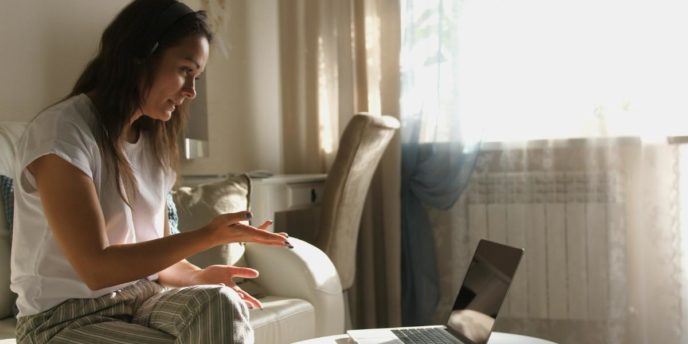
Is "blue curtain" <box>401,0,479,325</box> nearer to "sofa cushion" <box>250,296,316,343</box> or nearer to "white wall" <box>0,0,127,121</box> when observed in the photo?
"sofa cushion" <box>250,296,316,343</box>

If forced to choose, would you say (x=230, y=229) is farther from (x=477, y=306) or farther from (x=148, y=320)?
(x=477, y=306)

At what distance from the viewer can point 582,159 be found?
294 centimetres

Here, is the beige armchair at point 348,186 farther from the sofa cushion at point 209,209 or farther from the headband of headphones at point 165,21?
the headband of headphones at point 165,21

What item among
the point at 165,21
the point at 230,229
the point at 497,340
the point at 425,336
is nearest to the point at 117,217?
the point at 230,229

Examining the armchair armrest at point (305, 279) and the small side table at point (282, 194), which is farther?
the small side table at point (282, 194)

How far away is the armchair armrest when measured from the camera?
2.33 metres

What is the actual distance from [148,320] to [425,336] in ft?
1.96

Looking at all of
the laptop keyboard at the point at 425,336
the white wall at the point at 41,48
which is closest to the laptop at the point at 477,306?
the laptop keyboard at the point at 425,336

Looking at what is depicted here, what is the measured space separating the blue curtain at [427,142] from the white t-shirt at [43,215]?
1.92 metres

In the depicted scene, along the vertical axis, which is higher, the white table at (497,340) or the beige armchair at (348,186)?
the beige armchair at (348,186)

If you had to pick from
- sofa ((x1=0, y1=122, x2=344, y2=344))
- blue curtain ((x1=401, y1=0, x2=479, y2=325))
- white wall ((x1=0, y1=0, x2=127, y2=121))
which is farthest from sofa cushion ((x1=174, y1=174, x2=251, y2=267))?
blue curtain ((x1=401, y1=0, x2=479, y2=325))

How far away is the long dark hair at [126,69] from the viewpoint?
4.32 feet

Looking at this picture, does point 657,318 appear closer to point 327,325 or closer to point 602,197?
point 602,197

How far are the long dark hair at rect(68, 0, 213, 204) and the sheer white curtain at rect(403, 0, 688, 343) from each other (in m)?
1.88
